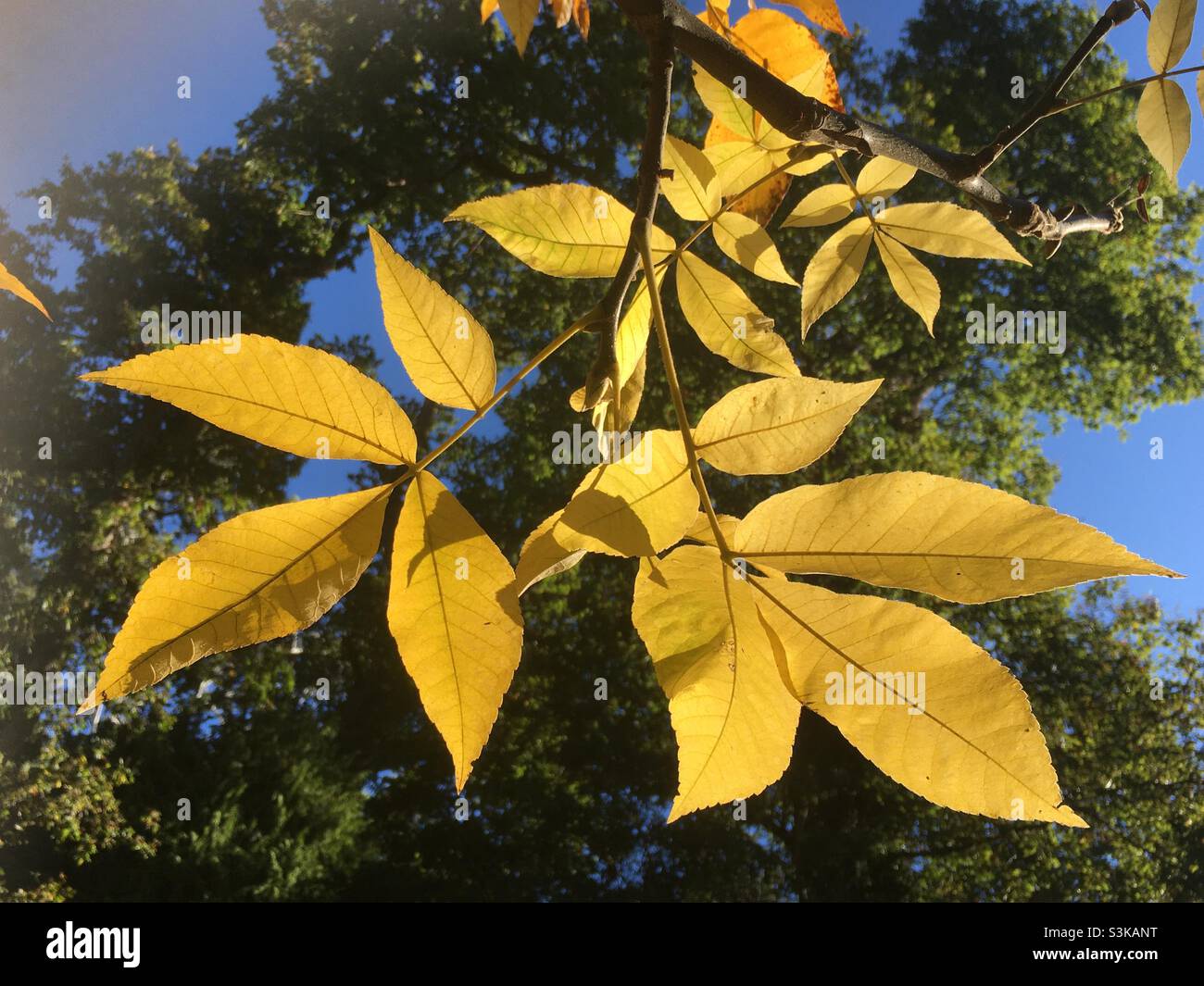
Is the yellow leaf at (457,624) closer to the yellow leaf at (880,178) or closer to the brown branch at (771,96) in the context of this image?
the brown branch at (771,96)

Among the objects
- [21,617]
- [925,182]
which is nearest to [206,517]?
[21,617]

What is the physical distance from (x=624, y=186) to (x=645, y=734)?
4365mm

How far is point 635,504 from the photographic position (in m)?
0.30

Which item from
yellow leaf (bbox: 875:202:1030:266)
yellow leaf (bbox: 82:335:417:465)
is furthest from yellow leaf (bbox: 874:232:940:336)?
yellow leaf (bbox: 82:335:417:465)

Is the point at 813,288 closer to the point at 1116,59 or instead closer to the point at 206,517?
the point at 206,517

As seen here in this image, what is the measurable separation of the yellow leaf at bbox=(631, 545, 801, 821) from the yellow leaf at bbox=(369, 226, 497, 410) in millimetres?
114

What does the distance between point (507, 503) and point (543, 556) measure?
618 centimetres

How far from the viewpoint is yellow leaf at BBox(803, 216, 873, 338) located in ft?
1.72

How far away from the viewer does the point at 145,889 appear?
5.20 metres

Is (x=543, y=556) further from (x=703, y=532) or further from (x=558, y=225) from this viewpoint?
(x=558, y=225)

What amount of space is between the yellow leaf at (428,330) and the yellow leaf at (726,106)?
0.65ft

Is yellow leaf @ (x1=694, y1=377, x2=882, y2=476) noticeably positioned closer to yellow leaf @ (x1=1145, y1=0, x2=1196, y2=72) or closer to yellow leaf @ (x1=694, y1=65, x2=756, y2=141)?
yellow leaf @ (x1=694, y1=65, x2=756, y2=141)

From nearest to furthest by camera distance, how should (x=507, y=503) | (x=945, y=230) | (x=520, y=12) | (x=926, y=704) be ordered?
(x=926, y=704) → (x=520, y=12) → (x=945, y=230) → (x=507, y=503)

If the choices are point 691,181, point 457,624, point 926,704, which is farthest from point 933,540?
point 691,181
